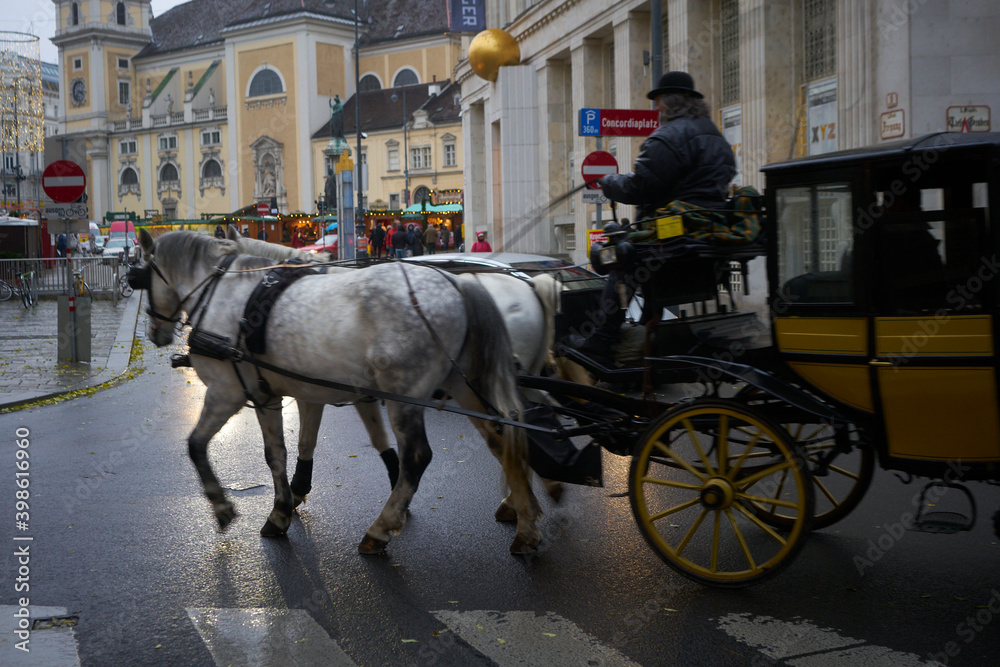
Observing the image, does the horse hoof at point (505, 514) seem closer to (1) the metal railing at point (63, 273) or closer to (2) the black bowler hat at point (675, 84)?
(2) the black bowler hat at point (675, 84)

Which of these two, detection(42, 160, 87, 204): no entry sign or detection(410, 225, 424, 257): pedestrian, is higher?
detection(42, 160, 87, 204): no entry sign

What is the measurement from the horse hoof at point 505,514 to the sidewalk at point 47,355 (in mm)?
7105

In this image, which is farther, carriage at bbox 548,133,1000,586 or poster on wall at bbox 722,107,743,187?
→ poster on wall at bbox 722,107,743,187

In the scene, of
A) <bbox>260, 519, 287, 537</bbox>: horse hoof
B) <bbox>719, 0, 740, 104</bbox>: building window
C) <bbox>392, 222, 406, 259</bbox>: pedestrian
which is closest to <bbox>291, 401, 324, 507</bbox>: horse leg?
<bbox>260, 519, 287, 537</bbox>: horse hoof

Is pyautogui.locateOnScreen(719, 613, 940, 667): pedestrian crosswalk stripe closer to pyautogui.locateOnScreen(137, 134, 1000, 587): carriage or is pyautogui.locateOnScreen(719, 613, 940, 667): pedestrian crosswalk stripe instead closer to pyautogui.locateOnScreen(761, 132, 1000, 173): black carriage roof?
pyautogui.locateOnScreen(137, 134, 1000, 587): carriage

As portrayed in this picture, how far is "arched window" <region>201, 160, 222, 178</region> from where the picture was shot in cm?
9738

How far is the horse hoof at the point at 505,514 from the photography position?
6168 millimetres

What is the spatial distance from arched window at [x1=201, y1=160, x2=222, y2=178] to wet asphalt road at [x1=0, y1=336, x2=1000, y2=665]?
9480 centimetres

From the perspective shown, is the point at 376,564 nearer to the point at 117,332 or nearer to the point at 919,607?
the point at 919,607

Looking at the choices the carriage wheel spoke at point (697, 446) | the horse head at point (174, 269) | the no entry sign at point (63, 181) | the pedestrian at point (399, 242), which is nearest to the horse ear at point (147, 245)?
the horse head at point (174, 269)

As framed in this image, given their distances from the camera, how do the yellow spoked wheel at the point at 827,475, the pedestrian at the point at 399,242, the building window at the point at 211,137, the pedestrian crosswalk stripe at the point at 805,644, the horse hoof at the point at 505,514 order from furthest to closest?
the building window at the point at 211,137 < the pedestrian at the point at 399,242 < the horse hoof at the point at 505,514 < the yellow spoked wheel at the point at 827,475 < the pedestrian crosswalk stripe at the point at 805,644

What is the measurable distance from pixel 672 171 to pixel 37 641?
13.0ft

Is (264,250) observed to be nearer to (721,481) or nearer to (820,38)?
(721,481)

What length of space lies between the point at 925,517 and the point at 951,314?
40.0 inches
